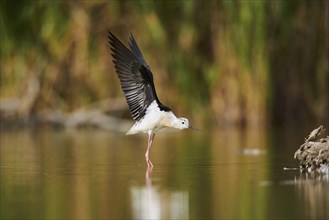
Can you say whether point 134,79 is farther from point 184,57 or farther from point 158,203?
point 184,57

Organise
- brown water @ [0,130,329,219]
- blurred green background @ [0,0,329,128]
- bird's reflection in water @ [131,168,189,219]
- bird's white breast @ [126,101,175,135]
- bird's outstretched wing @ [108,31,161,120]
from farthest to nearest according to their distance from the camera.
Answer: blurred green background @ [0,0,329,128] → bird's outstretched wing @ [108,31,161,120] → bird's white breast @ [126,101,175,135] → brown water @ [0,130,329,219] → bird's reflection in water @ [131,168,189,219]

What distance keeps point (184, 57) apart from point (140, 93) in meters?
Answer: 7.86

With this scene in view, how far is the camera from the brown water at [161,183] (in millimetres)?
5484

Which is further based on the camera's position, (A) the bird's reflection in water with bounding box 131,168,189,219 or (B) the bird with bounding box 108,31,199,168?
(B) the bird with bounding box 108,31,199,168

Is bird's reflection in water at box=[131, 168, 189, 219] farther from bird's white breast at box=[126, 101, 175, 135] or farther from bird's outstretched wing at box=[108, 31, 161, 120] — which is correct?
bird's outstretched wing at box=[108, 31, 161, 120]

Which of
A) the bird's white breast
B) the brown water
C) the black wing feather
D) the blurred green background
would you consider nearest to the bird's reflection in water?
the brown water

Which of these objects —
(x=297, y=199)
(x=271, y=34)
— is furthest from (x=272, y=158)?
(x=271, y=34)

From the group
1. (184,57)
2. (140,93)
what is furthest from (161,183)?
(184,57)

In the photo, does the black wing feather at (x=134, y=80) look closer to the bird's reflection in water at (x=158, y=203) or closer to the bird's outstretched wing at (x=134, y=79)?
the bird's outstretched wing at (x=134, y=79)

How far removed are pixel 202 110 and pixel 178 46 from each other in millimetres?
1108

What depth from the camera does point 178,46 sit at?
652 inches

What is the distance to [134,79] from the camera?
8703mm

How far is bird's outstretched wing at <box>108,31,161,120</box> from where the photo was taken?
8.63 m

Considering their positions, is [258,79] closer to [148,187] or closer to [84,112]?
[84,112]
